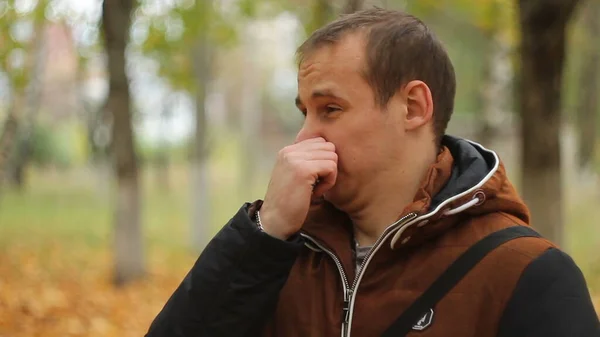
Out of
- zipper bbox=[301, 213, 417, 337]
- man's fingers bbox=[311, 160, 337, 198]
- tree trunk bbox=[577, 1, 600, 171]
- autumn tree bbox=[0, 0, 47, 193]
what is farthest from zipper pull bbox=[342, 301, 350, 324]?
tree trunk bbox=[577, 1, 600, 171]

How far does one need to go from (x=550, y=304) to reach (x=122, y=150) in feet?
27.2

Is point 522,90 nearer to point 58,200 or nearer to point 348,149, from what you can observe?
point 348,149

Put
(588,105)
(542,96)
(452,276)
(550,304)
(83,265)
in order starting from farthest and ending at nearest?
(588,105) → (83,265) → (542,96) → (452,276) → (550,304)

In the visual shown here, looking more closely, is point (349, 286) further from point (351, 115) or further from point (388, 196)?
point (351, 115)

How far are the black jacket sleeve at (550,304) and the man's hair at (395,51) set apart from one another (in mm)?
436

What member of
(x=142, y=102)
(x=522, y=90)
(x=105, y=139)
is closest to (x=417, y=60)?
(x=522, y=90)

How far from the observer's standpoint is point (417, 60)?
5.55ft

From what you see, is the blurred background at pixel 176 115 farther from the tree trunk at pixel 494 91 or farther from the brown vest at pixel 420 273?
the brown vest at pixel 420 273

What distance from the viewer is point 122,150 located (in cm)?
930

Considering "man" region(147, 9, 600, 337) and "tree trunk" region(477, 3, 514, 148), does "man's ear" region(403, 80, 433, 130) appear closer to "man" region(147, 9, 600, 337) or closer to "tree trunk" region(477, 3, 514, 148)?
"man" region(147, 9, 600, 337)

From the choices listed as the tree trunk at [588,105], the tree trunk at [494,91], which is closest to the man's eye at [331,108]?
the tree trunk at [494,91]

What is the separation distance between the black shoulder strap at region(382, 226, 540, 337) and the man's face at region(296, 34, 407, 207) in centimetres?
27

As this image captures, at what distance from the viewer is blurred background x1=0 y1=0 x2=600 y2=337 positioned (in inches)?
265

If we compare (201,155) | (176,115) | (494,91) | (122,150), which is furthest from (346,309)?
(176,115)
